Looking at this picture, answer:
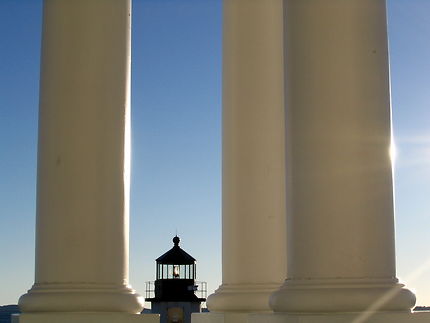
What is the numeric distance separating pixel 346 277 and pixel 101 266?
35818mm

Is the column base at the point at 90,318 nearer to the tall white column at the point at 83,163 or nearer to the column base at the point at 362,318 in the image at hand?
the tall white column at the point at 83,163

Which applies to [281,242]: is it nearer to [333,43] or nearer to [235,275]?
[235,275]

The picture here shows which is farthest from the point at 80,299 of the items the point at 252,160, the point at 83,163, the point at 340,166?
the point at 252,160

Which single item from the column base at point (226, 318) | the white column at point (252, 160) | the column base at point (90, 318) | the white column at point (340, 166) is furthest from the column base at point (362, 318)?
the white column at point (252, 160)

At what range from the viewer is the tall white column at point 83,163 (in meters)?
116

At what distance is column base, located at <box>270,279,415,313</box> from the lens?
3671 inches

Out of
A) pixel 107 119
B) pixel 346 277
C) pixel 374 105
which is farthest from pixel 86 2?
pixel 346 277

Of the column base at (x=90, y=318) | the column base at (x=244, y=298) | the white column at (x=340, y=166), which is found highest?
the white column at (x=340, y=166)

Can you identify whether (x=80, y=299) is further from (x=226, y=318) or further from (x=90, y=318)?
(x=226, y=318)

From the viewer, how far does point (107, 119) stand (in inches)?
4727

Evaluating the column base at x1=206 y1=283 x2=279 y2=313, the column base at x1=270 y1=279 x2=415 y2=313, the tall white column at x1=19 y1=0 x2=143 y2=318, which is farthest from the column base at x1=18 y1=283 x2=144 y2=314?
the column base at x1=206 y1=283 x2=279 y2=313

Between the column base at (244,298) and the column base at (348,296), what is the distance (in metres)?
45.6

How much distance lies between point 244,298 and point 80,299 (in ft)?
120

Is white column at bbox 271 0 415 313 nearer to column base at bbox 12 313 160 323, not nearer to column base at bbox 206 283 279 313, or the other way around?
column base at bbox 12 313 160 323
